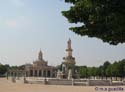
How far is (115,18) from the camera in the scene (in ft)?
36.1

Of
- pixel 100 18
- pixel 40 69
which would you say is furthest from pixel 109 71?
pixel 100 18

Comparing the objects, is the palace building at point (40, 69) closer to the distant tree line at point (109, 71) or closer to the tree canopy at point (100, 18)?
the distant tree line at point (109, 71)

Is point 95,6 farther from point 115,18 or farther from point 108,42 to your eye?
point 108,42

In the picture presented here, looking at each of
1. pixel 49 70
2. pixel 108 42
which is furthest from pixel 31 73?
pixel 108 42

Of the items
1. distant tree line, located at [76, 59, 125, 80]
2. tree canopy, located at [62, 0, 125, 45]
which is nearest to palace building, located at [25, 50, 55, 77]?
distant tree line, located at [76, 59, 125, 80]

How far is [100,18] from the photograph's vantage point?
38.0 ft

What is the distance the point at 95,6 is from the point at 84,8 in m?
0.67

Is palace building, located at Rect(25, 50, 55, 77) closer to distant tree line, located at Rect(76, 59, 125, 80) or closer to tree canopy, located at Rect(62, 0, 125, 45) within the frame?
distant tree line, located at Rect(76, 59, 125, 80)

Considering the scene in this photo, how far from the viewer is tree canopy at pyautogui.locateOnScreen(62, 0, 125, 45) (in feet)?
35.6

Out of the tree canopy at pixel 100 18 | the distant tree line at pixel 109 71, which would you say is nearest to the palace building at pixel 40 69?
the distant tree line at pixel 109 71

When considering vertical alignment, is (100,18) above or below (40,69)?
below

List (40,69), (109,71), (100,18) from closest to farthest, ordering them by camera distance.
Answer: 1. (100,18)
2. (109,71)
3. (40,69)

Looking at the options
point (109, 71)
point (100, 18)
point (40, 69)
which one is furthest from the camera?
point (40, 69)

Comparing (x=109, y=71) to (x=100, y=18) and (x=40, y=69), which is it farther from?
(x=100, y=18)
